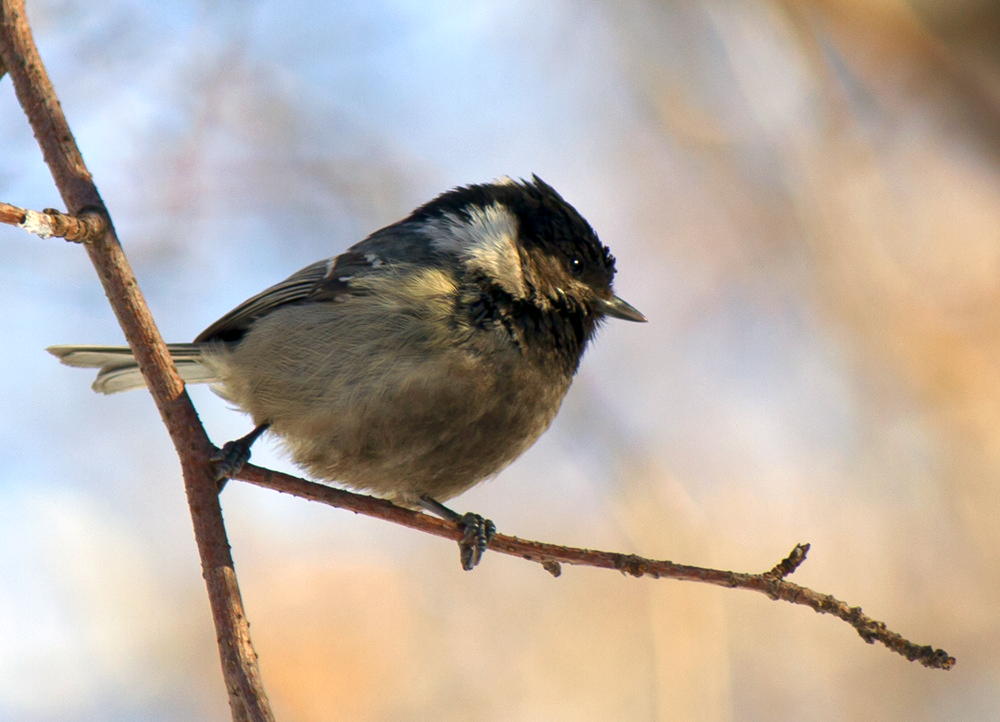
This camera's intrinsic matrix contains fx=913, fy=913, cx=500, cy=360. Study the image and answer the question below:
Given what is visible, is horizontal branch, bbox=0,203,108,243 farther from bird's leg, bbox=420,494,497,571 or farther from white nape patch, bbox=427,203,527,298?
bird's leg, bbox=420,494,497,571

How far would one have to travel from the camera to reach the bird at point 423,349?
3604mm

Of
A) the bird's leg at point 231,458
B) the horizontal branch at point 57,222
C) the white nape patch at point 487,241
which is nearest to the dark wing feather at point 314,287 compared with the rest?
the white nape patch at point 487,241

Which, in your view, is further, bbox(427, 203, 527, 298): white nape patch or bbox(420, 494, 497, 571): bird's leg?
bbox(427, 203, 527, 298): white nape patch

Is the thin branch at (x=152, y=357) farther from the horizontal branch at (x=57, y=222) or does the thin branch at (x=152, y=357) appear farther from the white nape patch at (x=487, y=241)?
the white nape patch at (x=487, y=241)

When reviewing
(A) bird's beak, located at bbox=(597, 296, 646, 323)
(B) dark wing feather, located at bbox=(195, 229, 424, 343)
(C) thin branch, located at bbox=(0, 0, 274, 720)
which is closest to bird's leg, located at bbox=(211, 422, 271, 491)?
(C) thin branch, located at bbox=(0, 0, 274, 720)

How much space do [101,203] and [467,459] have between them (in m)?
1.78

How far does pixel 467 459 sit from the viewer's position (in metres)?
3.77

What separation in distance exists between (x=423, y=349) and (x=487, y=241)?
71 centimetres

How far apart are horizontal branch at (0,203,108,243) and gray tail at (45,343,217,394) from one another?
1.78 metres

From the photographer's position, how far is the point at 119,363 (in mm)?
4309

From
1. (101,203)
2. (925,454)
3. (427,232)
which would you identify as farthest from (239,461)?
(925,454)

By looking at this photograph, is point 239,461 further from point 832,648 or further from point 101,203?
point 832,648

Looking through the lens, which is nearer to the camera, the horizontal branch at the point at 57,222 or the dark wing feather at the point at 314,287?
the horizontal branch at the point at 57,222

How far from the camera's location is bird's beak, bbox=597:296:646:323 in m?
4.28
